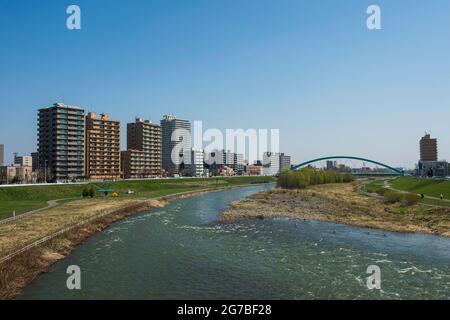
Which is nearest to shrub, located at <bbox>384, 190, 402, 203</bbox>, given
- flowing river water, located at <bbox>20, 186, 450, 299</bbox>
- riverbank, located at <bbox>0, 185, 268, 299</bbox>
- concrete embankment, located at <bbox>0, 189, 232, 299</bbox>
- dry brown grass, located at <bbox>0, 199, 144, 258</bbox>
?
flowing river water, located at <bbox>20, 186, 450, 299</bbox>

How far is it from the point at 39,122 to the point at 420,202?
123576 mm

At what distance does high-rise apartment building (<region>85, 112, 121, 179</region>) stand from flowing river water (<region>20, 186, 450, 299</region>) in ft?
335

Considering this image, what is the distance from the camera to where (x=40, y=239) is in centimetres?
3062

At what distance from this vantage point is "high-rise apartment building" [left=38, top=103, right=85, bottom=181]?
124500 millimetres

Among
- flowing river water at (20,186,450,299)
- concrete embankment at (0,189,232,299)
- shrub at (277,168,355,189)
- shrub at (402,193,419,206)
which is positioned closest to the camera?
flowing river water at (20,186,450,299)

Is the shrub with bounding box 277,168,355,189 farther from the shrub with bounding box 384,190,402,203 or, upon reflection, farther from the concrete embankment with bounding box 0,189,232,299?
the concrete embankment with bounding box 0,189,232,299

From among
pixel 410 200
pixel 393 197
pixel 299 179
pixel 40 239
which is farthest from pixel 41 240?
pixel 299 179

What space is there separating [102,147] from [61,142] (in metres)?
17.8

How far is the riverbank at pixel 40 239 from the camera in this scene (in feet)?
75.7

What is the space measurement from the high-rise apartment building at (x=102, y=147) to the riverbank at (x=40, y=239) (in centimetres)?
8933

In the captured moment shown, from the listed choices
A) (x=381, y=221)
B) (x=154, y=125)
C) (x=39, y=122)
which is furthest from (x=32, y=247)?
(x=154, y=125)

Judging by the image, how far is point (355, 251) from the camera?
3077 centimetres

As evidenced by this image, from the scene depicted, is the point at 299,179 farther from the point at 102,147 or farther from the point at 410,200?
the point at 102,147

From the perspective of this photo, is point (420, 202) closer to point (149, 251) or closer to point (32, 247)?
point (149, 251)
